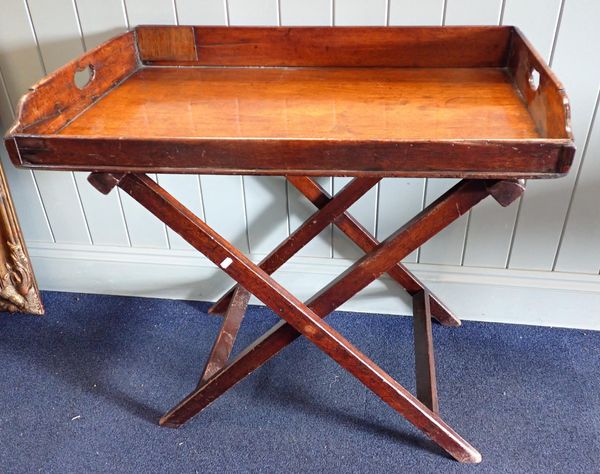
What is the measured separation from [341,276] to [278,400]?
1.64ft

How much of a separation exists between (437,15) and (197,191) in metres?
0.81

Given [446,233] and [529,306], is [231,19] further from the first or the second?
[529,306]

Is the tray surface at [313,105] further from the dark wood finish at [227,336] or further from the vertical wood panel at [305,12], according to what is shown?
the dark wood finish at [227,336]

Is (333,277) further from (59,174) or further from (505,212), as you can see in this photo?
(59,174)

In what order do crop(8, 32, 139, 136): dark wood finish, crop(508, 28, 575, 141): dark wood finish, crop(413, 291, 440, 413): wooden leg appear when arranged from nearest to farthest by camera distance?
1. crop(508, 28, 575, 141): dark wood finish
2. crop(8, 32, 139, 136): dark wood finish
3. crop(413, 291, 440, 413): wooden leg

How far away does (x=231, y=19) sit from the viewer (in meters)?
1.40

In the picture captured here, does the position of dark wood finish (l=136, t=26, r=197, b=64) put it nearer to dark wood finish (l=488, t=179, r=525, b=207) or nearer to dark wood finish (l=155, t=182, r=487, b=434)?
dark wood finish (l=155, t=182, r=487, b=434)

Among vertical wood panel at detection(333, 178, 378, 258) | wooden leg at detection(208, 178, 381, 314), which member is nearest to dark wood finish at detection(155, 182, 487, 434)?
wooden leg at detection(208, 178, 381, 314)

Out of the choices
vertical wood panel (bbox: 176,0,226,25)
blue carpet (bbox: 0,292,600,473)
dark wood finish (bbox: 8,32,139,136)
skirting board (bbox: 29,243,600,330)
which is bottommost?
blue carpet (bbox: 0,292,600,473)

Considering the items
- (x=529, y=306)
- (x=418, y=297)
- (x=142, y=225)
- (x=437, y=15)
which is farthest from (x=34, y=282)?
(x=529, y=306)

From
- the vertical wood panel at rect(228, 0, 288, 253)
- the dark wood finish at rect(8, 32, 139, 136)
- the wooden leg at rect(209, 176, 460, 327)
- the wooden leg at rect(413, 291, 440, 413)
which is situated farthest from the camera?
the vertical wood panel at rect(228, 0, 288, 253)

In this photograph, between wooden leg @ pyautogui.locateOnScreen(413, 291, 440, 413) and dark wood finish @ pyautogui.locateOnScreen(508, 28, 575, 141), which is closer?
dark wood finish @ pyautogui.locateOnScreen(508, 28, 575, 141)

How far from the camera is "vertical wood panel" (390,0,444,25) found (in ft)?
4.34

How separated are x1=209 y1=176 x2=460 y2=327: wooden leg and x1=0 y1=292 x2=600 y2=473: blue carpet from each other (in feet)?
0.19
